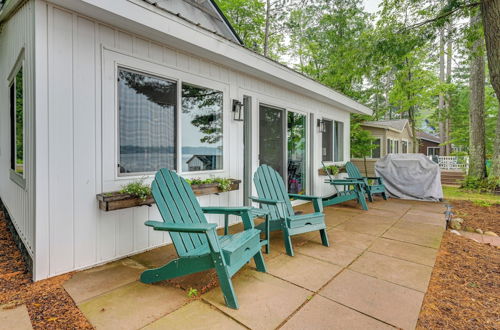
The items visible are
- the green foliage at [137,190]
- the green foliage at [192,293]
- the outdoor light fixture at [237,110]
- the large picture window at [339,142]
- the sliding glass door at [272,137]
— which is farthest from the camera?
the large picture window at [339,142]

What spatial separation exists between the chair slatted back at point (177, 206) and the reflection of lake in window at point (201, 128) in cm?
86

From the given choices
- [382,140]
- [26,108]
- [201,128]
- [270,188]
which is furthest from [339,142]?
[382,140]

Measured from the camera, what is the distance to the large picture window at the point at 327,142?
6.11m

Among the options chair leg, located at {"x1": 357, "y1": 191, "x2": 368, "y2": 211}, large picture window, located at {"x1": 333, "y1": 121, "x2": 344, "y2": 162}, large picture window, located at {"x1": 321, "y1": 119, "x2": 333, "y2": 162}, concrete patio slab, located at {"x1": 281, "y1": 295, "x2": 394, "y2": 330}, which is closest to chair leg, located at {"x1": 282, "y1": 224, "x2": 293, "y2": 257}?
concrete patio slab, located at {"x1": 281, "y1": 295, "x2": 394, "y2": 330}

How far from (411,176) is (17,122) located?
728 centimetres

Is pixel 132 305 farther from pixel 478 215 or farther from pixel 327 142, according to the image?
pixel 478 215

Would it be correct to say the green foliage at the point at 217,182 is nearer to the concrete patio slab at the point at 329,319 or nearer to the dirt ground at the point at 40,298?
the dirt ground at the point at 40,298

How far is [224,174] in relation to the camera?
370 cm

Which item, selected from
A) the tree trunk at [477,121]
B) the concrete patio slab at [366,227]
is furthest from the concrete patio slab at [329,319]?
the tree trunk at [477,121]

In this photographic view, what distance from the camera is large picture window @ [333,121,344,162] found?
6.77 meters

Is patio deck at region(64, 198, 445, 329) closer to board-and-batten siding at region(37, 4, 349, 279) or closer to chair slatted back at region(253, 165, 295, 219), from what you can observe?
board-and-batten siding at region(37, 4, 349, 279)

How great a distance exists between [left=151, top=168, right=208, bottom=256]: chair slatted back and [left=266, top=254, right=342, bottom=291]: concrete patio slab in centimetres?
71

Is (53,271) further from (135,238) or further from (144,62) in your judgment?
(144,62)

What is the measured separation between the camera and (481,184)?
7.82 m
